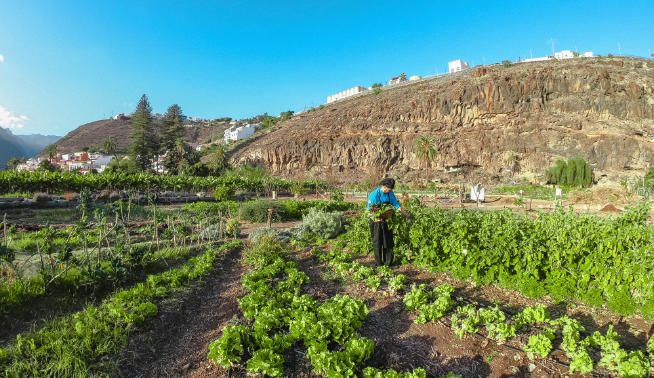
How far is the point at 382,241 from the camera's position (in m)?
7.48

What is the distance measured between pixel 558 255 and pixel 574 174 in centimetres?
5411

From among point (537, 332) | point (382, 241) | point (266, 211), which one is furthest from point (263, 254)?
point (266, 211)

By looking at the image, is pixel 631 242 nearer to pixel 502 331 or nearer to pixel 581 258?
pixel 581 258

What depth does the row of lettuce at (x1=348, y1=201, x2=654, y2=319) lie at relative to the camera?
4980 millimetres

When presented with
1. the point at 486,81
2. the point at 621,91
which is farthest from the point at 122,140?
the point at 621,91

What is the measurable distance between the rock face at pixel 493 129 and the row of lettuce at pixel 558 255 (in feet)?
183

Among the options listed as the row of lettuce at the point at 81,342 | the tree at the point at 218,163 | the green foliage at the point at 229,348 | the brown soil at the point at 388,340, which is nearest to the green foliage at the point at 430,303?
the brown soil at the point at 388,340

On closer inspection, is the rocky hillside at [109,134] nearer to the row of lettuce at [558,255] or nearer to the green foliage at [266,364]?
the row of lettuce at [558,255]

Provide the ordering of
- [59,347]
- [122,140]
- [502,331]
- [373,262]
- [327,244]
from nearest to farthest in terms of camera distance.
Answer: [59,347], [502,331], [373,262], [327,244], [122,140]

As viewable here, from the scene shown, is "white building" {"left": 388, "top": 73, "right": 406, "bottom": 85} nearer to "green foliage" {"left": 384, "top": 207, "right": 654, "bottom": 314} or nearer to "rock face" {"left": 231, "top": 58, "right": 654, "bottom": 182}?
"rock face" {"left": 231, "top": 58, "right": 654, "bottom": 182}

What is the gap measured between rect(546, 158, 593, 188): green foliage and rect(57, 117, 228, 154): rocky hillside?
108002 millimetres

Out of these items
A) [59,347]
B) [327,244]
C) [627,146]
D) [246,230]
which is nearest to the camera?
[59,347]

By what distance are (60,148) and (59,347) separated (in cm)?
14652

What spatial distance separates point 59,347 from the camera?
381 centimetres
